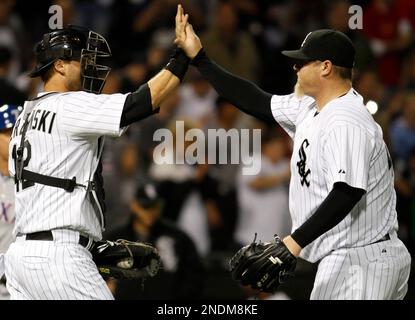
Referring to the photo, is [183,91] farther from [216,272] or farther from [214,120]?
[216,272]

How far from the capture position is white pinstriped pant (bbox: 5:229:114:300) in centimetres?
500

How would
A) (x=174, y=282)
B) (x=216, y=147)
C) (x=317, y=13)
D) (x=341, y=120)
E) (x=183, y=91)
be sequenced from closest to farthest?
(x=341, y=120) < (x=174, y=282) < (x=216, y=147) < (x=183, y=91) < (x=317, y=13)

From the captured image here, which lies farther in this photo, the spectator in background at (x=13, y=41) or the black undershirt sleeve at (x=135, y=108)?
the spectator in background at (x=13, y=41)

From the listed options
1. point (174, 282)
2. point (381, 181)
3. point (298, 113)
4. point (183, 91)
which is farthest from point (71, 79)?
point (183, 91)

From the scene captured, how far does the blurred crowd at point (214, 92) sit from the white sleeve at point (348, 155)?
10.1ft

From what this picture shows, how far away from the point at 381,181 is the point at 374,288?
538mm

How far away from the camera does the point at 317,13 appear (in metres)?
10.8

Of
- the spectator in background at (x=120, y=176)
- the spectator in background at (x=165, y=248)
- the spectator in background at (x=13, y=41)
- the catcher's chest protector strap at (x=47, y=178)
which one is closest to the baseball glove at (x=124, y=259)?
the catcher's chest protector strap at (x=47, y=178)

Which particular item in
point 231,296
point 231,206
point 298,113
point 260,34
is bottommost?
point 231,296

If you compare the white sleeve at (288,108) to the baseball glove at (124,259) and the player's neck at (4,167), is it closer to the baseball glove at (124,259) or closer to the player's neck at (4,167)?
the baseball glove at (124,259)

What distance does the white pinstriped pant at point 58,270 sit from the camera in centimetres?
500

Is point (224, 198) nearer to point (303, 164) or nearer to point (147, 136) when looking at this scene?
point (147, 136)

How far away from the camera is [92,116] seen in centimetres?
506

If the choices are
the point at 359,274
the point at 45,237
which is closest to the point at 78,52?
the point at 45,237
